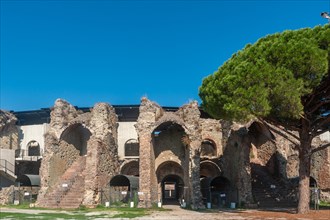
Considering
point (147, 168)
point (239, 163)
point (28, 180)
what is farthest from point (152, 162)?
point (28, 180)

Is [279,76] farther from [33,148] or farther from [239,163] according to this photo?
[33,148]

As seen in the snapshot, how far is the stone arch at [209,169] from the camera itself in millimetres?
34438

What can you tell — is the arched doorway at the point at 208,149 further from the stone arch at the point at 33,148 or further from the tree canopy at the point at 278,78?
the stone arch at the point at 33,148

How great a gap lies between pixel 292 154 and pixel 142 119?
43.8 feet

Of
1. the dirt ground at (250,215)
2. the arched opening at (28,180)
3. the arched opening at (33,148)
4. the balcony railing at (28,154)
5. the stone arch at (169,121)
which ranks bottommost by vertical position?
the dirt ground at (250,215)

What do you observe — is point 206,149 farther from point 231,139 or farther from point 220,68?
point 220,68

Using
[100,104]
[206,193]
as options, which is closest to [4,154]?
[100,104]

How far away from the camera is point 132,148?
1507 inches

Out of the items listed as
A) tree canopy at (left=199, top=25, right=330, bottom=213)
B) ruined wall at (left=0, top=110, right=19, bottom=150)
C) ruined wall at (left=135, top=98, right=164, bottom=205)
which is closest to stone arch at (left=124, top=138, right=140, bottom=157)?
ruined wall at (left=135, top=98, right=164, bottom=205)

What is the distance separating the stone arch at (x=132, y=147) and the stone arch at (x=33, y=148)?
8.91m

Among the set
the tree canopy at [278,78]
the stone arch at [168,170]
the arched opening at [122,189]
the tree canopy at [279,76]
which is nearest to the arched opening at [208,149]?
the stone arch at [168,170]

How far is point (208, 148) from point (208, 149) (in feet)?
0.37

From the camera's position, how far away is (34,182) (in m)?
31.8

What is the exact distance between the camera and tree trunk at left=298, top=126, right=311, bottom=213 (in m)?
21.5
